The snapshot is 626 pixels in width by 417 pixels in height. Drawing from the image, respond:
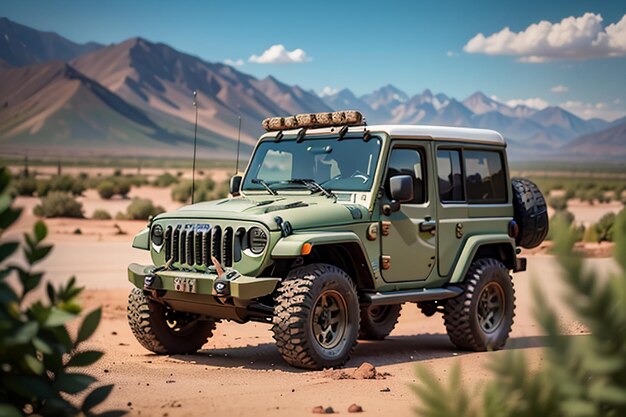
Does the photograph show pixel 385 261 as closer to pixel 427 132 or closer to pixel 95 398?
pixel 427 132

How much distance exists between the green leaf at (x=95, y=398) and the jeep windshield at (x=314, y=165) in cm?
551

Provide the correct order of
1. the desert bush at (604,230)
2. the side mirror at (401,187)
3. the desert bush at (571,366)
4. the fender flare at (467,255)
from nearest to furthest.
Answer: the desert bush at (571,366)
the side mirror at (401,187)
the fender flare at (467,255)
the desert bush at (604,230)

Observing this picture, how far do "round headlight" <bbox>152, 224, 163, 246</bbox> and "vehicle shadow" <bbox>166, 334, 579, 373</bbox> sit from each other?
115 cm

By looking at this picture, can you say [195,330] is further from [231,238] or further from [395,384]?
[395,384]

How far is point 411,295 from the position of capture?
30.3 feet

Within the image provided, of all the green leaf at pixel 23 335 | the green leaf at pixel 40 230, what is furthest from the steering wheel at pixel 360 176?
the green leaf at pixel 23 335

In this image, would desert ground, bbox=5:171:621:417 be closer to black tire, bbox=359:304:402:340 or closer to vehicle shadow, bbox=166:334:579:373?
vehicle shadow, bbox=166:334:579:373

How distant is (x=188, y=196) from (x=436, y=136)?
3808 centimetres

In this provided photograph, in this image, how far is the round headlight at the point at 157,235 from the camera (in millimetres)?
9055

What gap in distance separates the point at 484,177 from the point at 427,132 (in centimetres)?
116

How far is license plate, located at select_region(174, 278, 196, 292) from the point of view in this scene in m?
8.29

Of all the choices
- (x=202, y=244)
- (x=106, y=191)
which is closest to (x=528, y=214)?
(x=202, y=244)

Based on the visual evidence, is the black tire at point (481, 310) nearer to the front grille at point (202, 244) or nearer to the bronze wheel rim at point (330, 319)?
the bronze wheel rim at point (330, 319)

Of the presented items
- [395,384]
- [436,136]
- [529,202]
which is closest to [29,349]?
[395,384]
